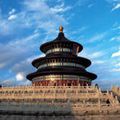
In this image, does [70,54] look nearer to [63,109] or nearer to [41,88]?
[41,88]

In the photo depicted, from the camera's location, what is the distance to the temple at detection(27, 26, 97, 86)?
63469 millimetres

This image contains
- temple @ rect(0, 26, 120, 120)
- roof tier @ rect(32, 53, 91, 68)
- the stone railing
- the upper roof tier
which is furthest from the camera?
A: the upper roof tier

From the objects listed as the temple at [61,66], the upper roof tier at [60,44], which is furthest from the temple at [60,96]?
the upper roof tier at [60,44]

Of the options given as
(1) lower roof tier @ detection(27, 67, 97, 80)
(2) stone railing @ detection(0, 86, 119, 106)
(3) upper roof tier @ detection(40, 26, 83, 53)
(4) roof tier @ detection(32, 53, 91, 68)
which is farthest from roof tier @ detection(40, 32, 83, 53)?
(2) stone railing @ detection(0, 86, 119, 106)

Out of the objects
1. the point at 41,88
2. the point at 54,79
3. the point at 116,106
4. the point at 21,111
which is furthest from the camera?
the point at 54,79

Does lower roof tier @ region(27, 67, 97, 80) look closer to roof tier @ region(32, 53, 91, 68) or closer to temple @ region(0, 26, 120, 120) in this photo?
temple @ region(0, 26, 120, 120)

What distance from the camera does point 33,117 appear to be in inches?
1478

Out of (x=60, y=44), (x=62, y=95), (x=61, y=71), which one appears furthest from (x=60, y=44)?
(x=62, y=95)

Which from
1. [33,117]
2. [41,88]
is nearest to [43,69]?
[41,88]

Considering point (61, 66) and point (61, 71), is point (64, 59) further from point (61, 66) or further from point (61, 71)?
point (61, 71)

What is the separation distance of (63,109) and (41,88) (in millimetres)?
11713

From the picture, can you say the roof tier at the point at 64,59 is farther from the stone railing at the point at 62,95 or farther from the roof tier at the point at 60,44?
the stone railing at the point at 62,95

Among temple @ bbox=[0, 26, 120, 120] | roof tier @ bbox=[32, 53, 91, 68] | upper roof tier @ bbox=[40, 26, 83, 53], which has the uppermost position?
upper roof tier @ bbox=[40, 26, 83, 53]

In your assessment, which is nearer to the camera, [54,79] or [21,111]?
[21,111]
